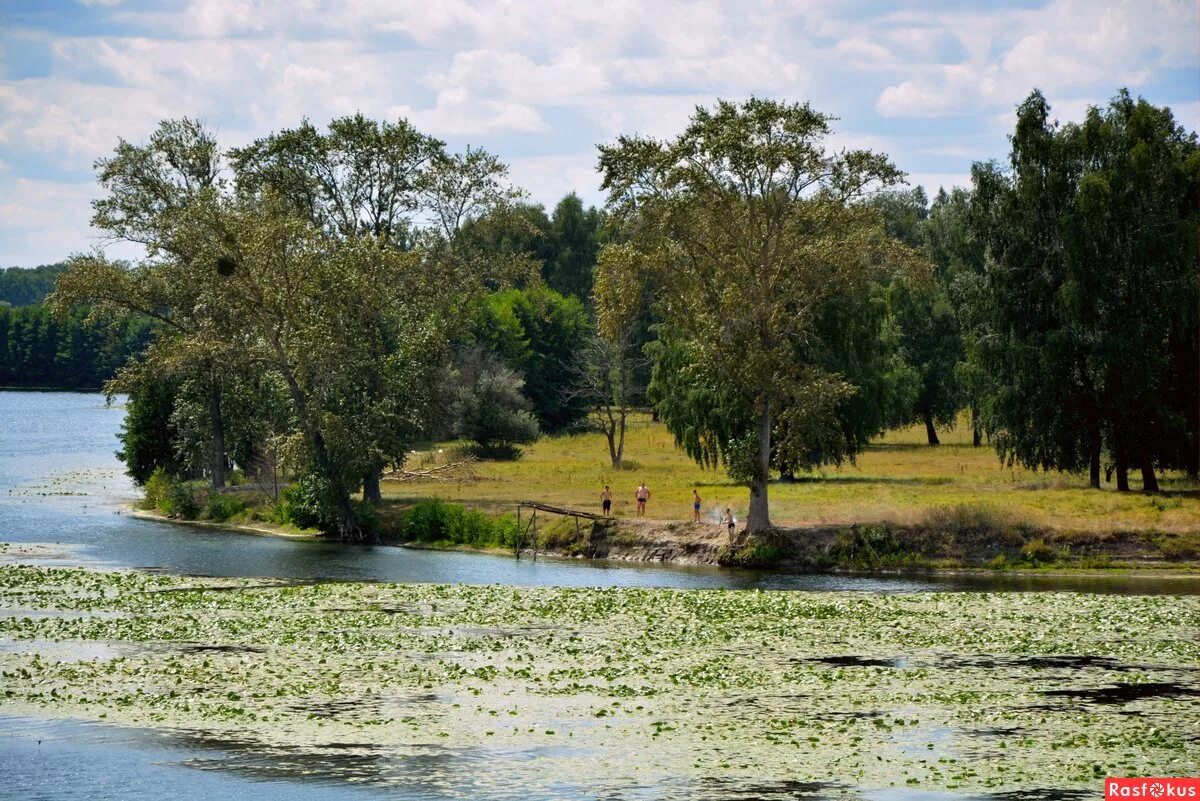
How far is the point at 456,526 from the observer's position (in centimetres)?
6694

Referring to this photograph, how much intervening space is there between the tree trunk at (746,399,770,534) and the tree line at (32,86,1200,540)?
0.33ft

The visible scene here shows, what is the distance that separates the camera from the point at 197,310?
74.5 meters

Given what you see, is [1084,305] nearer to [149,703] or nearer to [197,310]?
[197,310]

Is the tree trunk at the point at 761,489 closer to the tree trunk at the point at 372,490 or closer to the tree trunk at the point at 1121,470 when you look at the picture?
the tree trunk at the point at 1121,470

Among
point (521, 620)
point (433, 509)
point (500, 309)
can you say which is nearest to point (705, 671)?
point (521, 620)

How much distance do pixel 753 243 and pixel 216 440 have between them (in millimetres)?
34164

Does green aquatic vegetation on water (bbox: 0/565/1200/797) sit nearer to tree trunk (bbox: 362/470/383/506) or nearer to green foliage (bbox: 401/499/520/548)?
green foliage (bbox: 401/499/520/548)

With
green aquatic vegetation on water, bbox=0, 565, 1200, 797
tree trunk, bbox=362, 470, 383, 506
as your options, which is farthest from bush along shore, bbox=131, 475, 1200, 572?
green aquatic vegetation on water, bbox=0, 565, 1200, 797

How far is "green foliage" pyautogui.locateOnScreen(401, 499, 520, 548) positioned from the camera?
6531 centimetres

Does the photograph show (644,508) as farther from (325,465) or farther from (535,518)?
(325,465)

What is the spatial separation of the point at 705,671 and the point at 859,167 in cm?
2972

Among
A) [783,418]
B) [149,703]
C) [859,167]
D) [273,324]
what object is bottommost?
[149,703]

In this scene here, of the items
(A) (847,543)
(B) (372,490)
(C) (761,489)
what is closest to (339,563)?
(B) (372,490)

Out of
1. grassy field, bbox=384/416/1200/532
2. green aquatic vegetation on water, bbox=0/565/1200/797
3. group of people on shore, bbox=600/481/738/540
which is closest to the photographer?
green aquatic vegetation on water, bbox=0/565/1200/797
